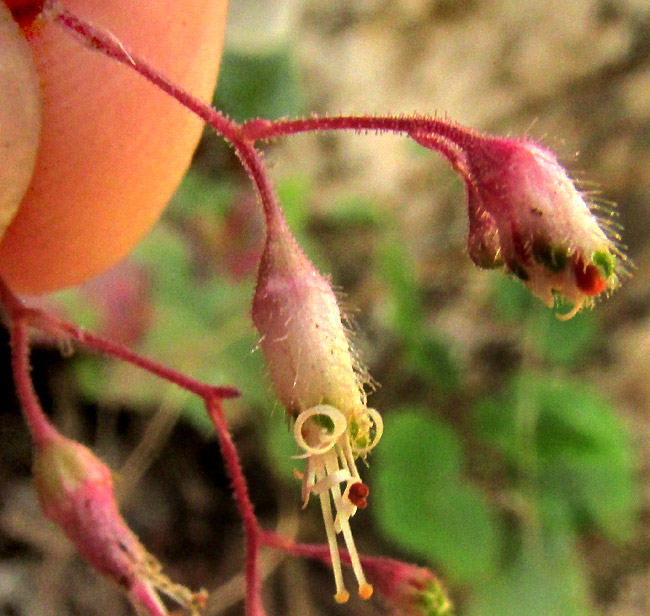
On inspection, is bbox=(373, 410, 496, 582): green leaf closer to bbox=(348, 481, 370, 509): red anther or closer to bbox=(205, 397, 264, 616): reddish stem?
bbox=(205, 397, 264, 616): reddish stem

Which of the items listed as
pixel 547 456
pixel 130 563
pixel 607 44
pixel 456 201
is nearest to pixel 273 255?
pixel 130 563

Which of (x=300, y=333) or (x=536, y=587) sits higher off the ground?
(x=536, y=587)

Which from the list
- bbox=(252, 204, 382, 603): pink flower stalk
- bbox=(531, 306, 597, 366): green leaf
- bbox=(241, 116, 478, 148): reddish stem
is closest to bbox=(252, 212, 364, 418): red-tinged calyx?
bbox=(252, 204, 382, 603): pink flower stalk

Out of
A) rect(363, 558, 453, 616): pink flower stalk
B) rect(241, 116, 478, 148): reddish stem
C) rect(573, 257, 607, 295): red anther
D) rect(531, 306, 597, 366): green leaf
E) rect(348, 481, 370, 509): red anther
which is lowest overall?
rect(348, 481, 370, 509): red anther

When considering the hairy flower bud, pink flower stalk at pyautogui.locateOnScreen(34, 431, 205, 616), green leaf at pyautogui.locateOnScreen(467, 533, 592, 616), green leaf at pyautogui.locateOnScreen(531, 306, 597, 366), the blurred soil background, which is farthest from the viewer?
green leaf at pyautogui.locateOnScreen(531, 306, 597, 366)

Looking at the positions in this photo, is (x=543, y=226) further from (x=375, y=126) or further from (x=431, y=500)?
(x=431, y=500)

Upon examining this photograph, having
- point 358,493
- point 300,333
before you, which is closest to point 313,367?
point 300,333

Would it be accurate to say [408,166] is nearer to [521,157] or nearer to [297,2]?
[297,2]
